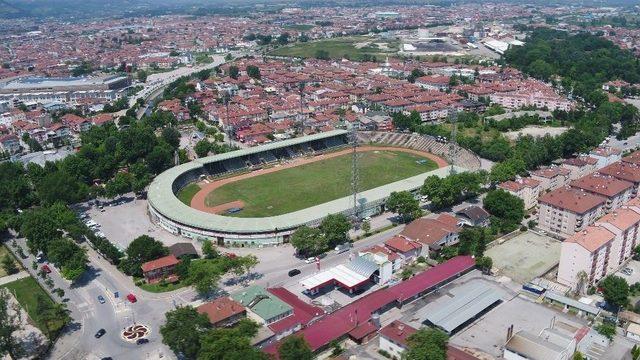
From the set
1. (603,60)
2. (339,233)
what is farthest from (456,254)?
(603,60)

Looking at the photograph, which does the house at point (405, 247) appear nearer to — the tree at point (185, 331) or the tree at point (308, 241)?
the tree at point (308, 241)

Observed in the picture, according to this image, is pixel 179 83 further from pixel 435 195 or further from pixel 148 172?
pixel 435 195

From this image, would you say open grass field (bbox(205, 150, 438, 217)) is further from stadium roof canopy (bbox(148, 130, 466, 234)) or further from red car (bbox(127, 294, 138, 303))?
red car (bbox(127, 294, 138, 303))

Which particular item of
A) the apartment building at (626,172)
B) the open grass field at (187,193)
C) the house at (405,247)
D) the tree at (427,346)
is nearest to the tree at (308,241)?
the house at (405,247)

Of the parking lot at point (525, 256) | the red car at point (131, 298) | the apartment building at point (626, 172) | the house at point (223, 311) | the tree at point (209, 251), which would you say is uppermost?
the apartment building at point (626, 172)

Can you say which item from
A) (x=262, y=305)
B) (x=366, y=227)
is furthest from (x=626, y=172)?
(x=262, y=305)
